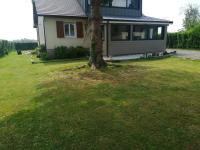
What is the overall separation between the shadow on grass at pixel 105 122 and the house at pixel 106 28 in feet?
32.0

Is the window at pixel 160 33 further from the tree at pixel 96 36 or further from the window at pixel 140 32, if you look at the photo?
the tree at pixel 96 36

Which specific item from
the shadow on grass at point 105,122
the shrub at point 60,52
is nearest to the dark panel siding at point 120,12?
the shrub at point 60,52

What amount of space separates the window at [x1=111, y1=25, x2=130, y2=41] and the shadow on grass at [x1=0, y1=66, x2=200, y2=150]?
10341 millimetres

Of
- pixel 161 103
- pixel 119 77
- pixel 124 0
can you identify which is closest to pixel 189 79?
pixel 119 77

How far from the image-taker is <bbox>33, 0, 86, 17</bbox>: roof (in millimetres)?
14550

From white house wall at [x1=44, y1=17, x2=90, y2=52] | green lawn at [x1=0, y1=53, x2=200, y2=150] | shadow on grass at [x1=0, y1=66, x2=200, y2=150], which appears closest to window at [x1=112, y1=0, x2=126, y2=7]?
white house wall at [x1=44, y1=17, x2=90, y2=52]

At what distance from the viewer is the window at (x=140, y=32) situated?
16.7m

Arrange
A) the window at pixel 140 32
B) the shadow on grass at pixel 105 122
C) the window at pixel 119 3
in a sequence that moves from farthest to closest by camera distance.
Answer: the window at pixel 119 3, the window at pixel 140 32, the shadow on grass at pixel 105 122

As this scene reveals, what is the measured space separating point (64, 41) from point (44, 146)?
12990 millimetres

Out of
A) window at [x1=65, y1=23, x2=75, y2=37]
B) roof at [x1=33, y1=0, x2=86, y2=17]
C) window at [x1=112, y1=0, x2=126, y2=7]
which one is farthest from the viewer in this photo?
window at [x1=112, y1=0, x2=126, y2=7]

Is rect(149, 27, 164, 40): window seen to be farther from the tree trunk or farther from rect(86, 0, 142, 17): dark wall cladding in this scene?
the tree trunk

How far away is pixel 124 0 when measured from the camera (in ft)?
59.1

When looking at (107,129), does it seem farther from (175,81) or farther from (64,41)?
(64,41)

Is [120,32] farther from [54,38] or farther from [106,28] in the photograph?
[54,38]
